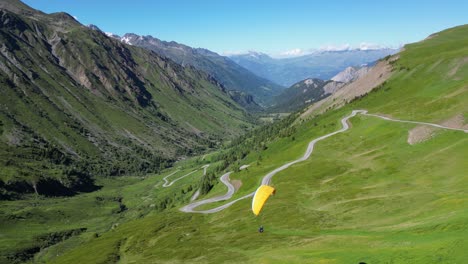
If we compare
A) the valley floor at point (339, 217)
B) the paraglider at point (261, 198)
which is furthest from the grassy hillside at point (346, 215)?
Answer: the paraglider at point (261, 198)

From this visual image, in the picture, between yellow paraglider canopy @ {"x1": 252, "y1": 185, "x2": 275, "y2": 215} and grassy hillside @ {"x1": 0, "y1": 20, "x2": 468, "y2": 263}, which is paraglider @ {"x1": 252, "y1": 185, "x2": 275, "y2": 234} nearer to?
yellow paraglider canopy @ {"x1": 252, "y1": 185, "x2": 275, "y2": 215}

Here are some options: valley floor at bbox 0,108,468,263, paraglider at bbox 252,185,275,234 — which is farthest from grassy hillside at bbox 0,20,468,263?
paraglider at bbox 252,185,275,234

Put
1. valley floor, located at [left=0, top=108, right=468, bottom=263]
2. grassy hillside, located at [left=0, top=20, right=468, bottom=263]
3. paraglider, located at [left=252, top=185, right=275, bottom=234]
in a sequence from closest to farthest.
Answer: paraglider, located at [left=252, top=185, right=275, bottom=234], valley floor, located at [left=0, top=108, right=468, bottom=263], grassy hillside, located at [left=0, top=20, right=468, bottom=263]

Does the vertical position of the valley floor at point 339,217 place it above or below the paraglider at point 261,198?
below

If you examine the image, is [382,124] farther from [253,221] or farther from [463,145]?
[253,221]

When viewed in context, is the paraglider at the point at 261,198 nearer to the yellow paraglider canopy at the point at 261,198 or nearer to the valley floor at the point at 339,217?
the yellow paraglider canopy at the point at 261,198

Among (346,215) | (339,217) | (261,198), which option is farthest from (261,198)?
(346,215)

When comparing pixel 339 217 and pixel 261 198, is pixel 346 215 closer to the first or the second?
pixel 339 217

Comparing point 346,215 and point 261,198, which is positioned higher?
point 261,198
